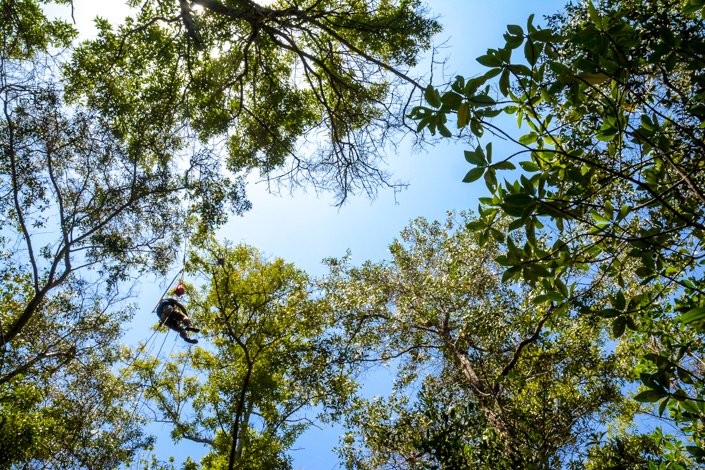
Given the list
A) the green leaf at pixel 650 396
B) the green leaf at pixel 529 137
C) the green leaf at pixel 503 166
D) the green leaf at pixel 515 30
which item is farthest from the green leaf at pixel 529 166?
the green leaf at pixel 650 396

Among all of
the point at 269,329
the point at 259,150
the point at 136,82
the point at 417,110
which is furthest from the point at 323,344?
the point at 417,110

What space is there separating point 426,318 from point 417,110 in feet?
23.5

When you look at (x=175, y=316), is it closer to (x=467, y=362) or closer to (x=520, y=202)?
(x=467, y=362)

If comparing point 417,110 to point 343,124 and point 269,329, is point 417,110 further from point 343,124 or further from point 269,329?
point 269,329

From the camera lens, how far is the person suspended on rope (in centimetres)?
877

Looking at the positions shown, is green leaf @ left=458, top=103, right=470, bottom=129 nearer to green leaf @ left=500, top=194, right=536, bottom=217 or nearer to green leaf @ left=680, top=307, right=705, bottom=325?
green leaf @ left=500, top=194, right=536, bottom=217

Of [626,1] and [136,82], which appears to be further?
[136,82]

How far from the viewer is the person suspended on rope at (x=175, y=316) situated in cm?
877

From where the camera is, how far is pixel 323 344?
8.48 metres

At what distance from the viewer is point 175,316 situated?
9109mm

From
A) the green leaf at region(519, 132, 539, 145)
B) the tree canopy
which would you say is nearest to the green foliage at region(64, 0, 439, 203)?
the tree canopy

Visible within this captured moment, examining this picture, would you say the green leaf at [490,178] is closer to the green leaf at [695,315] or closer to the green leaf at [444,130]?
the green leaf at [444,130]

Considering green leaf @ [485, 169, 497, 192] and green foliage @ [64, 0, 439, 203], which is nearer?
green leaf @ [485, 169, 497, 192]

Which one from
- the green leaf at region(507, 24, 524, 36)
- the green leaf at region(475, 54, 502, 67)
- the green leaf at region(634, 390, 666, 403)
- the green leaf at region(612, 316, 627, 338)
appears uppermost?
the green leaf at region(507, 24, 524, 36)
